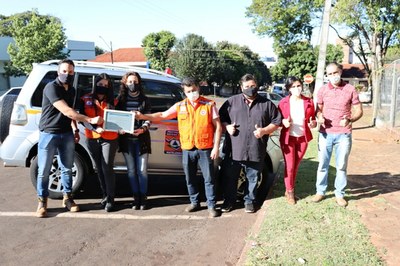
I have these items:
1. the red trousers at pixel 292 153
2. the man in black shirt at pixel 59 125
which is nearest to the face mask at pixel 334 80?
the red trousers at pixel 292 153

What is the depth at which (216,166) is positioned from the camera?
518 centimetres

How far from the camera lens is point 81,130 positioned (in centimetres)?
520

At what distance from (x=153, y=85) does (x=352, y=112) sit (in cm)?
279

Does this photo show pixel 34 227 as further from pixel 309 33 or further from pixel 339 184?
pixel 309 33

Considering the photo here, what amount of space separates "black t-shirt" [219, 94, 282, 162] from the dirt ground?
5.04 feet

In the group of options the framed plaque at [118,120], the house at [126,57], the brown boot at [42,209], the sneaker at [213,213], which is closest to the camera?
the framed plaque at [118,120]

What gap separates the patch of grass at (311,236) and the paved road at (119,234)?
0.99 ft

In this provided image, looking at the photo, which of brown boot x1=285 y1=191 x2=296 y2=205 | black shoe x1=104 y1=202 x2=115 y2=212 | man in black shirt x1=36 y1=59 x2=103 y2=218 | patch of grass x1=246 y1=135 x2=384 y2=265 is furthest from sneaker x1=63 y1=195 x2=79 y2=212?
brown boot x1=285 y1=191 x2=296 y2=205

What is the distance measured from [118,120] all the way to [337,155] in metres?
2.91

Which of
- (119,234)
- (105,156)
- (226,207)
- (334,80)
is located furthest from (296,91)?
(119,234)

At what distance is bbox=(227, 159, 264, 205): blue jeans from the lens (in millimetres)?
4867

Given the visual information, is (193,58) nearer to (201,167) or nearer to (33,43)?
(33,43)

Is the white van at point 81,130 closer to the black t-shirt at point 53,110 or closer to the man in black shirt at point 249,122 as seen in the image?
the black t-shirt at point 53,110

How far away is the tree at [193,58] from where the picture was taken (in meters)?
50.1
